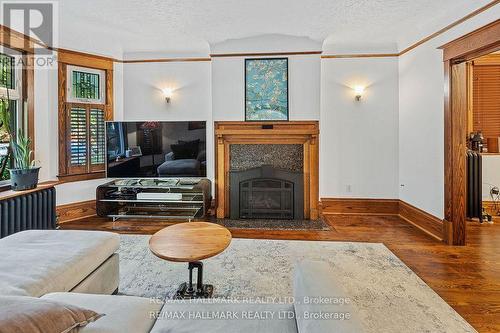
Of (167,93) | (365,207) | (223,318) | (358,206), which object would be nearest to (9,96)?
(167,93)

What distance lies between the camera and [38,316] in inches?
36.5

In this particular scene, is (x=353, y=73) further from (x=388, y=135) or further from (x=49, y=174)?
(x=49, y=174)

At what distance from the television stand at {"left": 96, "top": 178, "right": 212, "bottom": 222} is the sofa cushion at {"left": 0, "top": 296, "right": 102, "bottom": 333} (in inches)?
123

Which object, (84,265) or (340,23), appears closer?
(84,265)

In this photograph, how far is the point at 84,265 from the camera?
A: 1867 millimetres

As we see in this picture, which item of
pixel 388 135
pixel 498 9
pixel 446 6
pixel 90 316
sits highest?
pixel 446 6

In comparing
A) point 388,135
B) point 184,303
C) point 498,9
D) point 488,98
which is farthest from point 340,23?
point 184,303

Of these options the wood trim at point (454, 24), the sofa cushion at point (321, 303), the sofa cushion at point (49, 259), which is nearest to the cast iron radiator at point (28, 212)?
the sofa cushion at point (49, 259)

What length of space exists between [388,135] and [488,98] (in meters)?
1.96

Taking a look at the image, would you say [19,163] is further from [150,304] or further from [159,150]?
[150,304]

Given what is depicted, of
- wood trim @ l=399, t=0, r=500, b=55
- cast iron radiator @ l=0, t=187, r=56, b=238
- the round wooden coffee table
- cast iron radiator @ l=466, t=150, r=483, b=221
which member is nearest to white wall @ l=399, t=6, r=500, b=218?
wood trim @ l=399, t=0, r=500, b=55

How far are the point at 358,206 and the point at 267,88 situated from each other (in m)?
2.49

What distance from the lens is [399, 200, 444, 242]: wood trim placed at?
3609mm

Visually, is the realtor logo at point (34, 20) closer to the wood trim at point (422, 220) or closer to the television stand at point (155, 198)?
the television stand at point (155, 198)
